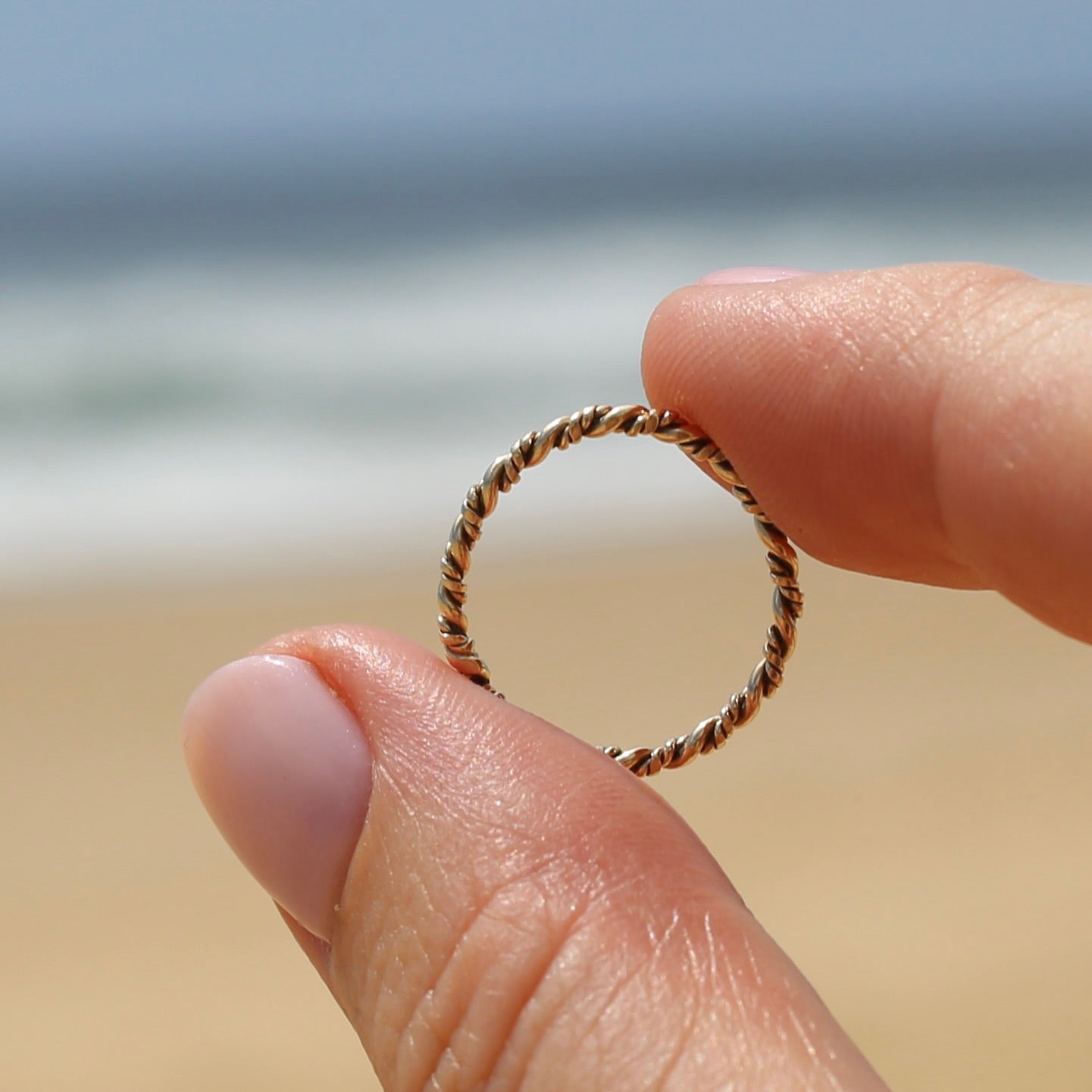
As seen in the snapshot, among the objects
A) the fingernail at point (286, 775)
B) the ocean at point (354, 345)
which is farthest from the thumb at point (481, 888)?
the ocean at point (354, 345)

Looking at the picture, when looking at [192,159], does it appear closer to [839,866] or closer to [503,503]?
[503,503]

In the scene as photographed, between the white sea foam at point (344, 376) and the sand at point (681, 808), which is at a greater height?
the white sea foam at point (344, 376)

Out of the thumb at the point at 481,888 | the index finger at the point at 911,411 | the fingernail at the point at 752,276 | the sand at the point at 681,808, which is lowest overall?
the sand at the point at 681,808

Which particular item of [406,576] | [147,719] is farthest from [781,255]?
[147,719]

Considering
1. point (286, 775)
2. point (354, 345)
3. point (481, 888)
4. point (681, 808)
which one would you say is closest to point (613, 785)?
point (481, 888)

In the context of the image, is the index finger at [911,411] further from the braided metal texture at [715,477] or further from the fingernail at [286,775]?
the fingernail at [286,775]

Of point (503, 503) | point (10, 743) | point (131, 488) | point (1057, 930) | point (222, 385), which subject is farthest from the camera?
point (222, 385)
